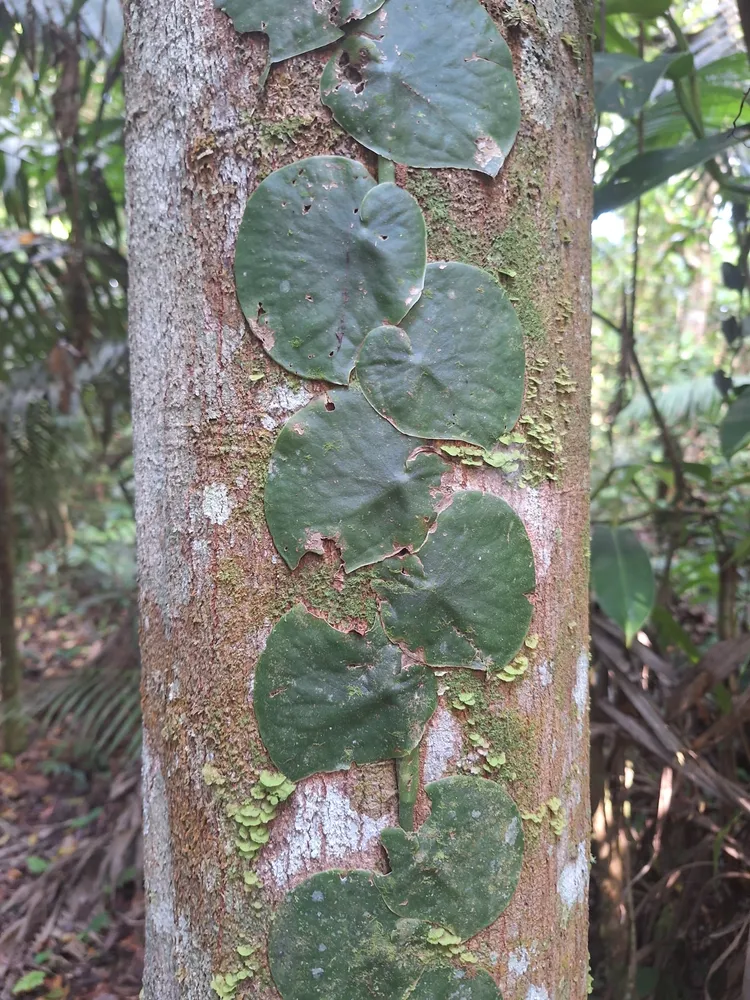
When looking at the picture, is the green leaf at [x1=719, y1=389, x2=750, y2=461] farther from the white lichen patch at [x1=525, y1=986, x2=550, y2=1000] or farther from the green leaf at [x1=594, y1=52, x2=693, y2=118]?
the white lichen patch at [x1=525, y1=986, x2=550, y2=1000]

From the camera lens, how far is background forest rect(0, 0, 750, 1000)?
1.07m

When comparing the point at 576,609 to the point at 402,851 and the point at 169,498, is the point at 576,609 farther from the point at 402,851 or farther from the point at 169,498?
the point at 169,498

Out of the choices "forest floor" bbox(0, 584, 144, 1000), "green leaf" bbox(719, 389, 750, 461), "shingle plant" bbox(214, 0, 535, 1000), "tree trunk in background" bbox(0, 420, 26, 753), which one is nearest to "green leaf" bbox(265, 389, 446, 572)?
"shingle plant" bbox(214, 0, 535, 1000)

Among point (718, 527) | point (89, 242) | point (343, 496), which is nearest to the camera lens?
point (343, 496)

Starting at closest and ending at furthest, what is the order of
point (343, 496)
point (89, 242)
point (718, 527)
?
point (343, 496)
point (718, 527)
point (89, 242)

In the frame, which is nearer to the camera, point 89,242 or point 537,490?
point 537,490

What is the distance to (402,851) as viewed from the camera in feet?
1.57

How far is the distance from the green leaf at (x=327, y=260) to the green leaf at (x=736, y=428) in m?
0.82

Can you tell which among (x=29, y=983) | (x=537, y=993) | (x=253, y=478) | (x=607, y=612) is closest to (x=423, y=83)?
(x=253, y=478)

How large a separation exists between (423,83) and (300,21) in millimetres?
92

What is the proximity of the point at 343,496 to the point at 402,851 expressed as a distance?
0.25 m

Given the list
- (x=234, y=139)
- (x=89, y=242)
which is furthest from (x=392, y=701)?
(x=89, y=242)

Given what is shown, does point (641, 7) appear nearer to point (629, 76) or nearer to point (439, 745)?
point (629, 76)

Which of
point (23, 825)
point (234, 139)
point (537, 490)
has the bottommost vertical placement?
point (23, 825)
